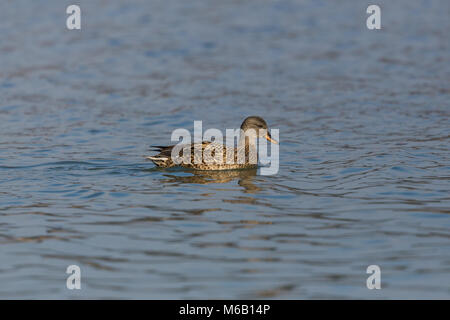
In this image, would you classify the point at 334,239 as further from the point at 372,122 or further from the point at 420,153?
the point at 372,122

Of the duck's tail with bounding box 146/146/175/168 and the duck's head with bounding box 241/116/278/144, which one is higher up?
the duck's head with bounding box 241/116/278/144

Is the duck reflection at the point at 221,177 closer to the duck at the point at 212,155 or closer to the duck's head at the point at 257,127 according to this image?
the duck at the point at 212,155

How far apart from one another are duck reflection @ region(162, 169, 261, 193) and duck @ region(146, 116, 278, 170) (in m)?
0.11

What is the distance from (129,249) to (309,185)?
3.77 meters

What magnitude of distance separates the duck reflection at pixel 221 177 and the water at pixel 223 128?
2.6 inches

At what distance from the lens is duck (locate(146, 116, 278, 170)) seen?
12.9 meters

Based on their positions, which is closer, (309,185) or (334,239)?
(334,239)

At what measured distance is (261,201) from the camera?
36.0ft

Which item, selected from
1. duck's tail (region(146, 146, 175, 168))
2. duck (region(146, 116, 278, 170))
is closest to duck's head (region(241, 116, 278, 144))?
duck (region(146, 116, 278, 170))

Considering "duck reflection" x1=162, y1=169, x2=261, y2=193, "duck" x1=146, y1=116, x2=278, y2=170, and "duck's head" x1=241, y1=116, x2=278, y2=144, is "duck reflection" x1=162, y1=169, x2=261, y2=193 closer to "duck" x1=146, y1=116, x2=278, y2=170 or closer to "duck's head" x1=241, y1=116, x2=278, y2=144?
"duck" x1=146, y1=116, x2=278, y2=170

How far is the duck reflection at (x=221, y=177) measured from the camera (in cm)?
1218

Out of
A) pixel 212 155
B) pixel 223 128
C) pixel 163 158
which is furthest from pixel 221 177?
pixel 223 128

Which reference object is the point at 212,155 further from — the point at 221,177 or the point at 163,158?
the point at 163,158
